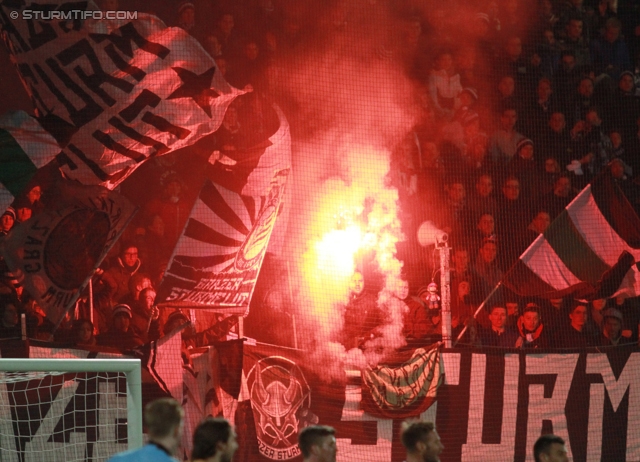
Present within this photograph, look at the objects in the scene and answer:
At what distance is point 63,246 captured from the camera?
24.3 feet

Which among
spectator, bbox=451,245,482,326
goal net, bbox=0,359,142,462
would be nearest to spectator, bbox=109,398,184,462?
goal net, bbox=0,359,142,462

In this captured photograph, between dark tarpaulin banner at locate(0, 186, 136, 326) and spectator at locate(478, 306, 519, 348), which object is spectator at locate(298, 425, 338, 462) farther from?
spectator at locate(478, 306, 519, 348)

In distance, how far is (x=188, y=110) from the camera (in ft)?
26.2

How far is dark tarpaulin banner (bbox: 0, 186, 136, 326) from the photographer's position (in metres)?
7.27

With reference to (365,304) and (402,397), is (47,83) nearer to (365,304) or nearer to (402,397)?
(365,304)

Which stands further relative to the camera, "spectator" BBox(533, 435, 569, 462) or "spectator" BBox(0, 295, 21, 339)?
"spectator" BBox(0, 295, 21, 339)

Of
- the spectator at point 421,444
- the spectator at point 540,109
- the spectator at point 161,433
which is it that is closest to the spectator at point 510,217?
the spectator at point 540,109

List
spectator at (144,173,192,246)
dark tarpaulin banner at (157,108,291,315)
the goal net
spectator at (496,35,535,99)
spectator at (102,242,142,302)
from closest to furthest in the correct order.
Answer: the goal net, spectator at (102,242,142,302), dark tarpaulin banner at (157,108,291,315), spectator at (144,173,192,246), spectator at (496,35,535,99)

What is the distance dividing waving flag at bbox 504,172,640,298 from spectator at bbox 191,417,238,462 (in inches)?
210

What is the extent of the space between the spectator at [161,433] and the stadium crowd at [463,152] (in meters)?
4.65

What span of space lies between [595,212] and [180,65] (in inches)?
170

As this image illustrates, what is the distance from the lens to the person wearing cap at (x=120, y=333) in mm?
7250

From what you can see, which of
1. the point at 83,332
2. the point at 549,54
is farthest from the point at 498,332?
the point at 83,332

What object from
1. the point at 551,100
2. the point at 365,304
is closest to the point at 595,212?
the point at 551,100
